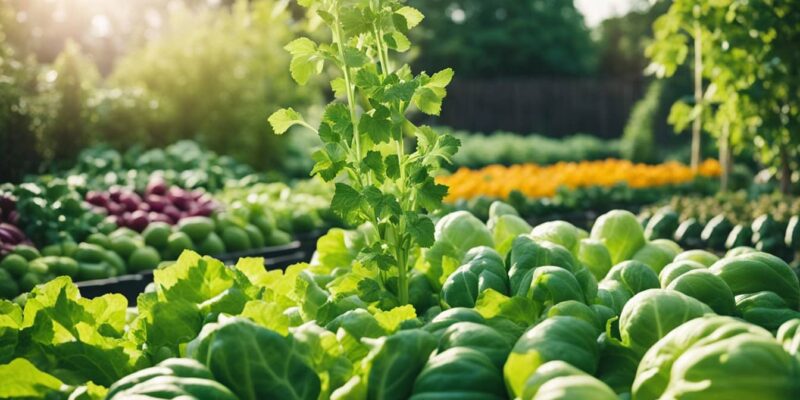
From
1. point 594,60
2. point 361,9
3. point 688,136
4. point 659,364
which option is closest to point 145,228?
point 361,9

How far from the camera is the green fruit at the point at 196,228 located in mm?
4027

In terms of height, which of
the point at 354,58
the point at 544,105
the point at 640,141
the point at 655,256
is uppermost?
the point at 354,58

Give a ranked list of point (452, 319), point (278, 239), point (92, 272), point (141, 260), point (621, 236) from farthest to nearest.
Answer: point (278, 239), point (141, 260), point (92, 272), point (621, 236), point (452, 319)

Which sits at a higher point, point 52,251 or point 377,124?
point 377,124

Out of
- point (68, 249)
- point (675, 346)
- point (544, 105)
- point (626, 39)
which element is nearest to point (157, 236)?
point (68, 249)

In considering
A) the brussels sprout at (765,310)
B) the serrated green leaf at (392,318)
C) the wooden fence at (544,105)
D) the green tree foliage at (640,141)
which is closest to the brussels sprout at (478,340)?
the serrated green leaf at (392,318)

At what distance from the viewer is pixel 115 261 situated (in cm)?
355

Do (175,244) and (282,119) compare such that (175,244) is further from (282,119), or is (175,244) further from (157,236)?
(282,119)

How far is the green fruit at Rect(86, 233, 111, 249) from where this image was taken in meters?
3.67

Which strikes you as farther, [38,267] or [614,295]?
[38,267]

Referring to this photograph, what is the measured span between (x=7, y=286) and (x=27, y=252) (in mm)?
311

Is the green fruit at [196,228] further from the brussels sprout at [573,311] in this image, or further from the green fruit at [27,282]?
the brussels sprout at [573,311]

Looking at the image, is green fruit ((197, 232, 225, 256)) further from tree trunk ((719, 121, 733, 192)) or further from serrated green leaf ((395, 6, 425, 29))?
tree trunk ((719, 121, 733, 192))

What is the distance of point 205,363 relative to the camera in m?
1.39
